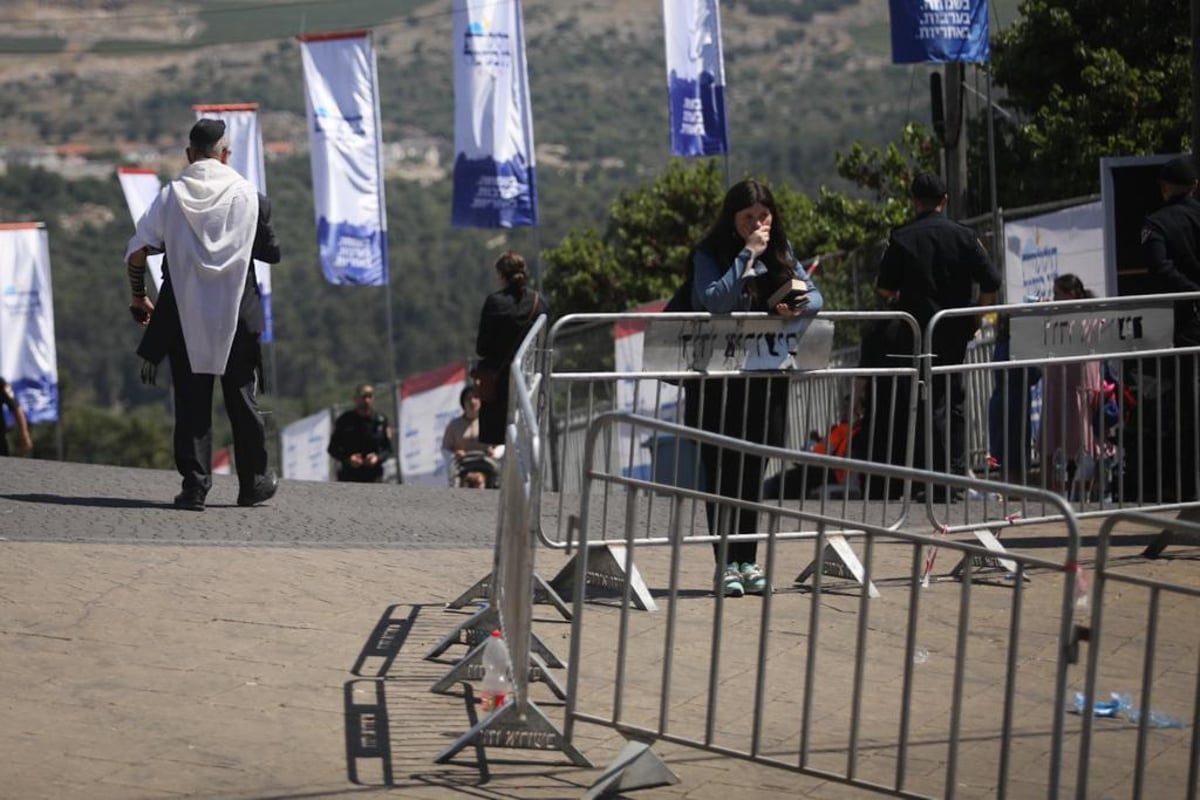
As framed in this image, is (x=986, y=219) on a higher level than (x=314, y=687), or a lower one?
higher

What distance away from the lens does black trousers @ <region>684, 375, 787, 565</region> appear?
8.37 meters

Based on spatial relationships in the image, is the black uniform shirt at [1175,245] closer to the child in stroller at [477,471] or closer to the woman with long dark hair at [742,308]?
the woman with long dark hair at [742,308]

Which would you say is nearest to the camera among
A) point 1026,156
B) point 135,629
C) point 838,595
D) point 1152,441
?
point 135,629

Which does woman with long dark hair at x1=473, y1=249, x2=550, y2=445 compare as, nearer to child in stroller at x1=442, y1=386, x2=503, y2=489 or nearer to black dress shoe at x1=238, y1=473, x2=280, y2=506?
black dress shoe at x1=238, y1=473, x2=280, y2=506

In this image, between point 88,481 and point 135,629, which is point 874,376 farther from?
point 88,481

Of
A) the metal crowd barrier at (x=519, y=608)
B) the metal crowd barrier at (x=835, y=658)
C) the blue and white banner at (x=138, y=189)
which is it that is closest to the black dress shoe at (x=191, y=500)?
the metal crowd barrier at (x=835, y=658)

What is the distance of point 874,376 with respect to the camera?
9.12m

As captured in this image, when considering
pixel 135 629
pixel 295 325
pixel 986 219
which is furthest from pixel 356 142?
pixel 295 325

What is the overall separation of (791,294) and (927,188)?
2.55m

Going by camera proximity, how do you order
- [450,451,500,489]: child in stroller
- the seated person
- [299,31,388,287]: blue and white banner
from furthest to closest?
1. [299,31,388,287]: blue and white banner
2. the seated person
3. [450,451,500,489]: child in stroller

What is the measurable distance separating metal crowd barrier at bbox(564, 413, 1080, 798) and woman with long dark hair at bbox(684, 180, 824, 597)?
0.29 metres

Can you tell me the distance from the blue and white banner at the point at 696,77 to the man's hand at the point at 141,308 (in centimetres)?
1410

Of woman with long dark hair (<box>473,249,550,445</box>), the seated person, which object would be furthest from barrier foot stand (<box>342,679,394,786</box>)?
the seated person

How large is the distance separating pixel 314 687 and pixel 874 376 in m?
3.51
